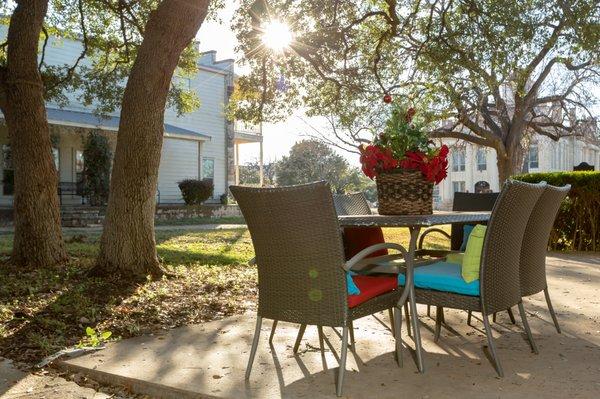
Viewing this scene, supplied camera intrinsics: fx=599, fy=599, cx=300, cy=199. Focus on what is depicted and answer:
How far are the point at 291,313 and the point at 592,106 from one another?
23.1m

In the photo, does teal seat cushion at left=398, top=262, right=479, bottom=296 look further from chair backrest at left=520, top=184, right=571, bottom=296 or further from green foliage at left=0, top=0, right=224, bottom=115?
green foliage at left=0, top=0, right=224, bottom=115

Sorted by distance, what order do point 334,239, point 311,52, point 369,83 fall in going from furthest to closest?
point 369,83, point 311,52, point 334,239

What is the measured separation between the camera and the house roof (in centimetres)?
1717

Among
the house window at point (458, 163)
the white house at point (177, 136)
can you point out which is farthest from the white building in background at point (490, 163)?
the white house at point (177, 136)

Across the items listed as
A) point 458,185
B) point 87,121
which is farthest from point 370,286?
point 458,185

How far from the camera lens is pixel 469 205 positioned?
548 cm

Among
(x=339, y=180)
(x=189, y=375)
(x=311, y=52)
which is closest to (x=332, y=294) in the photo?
(x=189, y=375)

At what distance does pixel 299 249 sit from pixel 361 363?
37.4 inches

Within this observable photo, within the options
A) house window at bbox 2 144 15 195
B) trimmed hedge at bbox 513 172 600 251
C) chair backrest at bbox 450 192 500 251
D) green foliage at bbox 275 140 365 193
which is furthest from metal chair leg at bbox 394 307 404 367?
green foliage at bbox 275 140 365 193

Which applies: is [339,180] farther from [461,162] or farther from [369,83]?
[369,83]

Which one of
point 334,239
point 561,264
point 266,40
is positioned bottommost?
point 561,264

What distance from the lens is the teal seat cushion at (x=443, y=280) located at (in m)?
3.28

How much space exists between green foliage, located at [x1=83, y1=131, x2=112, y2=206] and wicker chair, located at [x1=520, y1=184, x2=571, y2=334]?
51.9 ft

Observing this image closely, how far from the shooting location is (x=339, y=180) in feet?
164
